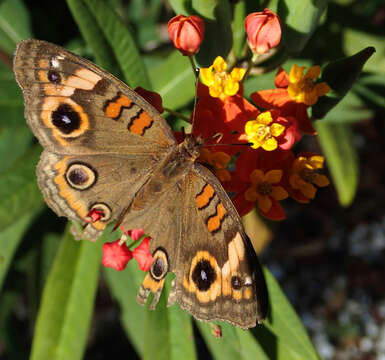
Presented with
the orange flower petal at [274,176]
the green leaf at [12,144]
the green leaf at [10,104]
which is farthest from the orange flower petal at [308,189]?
the green leaf at [12,144]

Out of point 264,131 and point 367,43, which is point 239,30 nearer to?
point 264,131

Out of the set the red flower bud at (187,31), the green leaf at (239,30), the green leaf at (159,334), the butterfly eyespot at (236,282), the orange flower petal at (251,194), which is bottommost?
the green leaf at (159,334)

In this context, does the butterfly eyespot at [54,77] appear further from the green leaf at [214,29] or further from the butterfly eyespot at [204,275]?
the butterfly eyespot at [204,275]

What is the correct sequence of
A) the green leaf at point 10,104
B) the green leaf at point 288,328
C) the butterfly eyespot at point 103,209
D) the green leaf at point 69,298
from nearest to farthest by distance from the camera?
the butterfly eyespot at point 103,209, the green leaf at point 288,328, the green leaf at point 69,298, the green leaf at point 10,104

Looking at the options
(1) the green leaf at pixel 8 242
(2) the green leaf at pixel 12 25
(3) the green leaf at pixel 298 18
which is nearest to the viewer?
(3) the green leaf at pixel 298 18

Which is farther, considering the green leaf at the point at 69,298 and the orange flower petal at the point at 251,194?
the green leaf at the point at 69,298

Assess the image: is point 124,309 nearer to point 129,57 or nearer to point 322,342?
point 129,57

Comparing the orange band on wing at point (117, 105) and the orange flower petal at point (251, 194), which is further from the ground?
the orange band on wing at point (117, 105)
